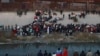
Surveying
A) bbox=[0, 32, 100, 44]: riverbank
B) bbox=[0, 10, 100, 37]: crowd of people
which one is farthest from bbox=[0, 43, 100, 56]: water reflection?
bbox=[0, 10, 100, 37]: crowd of people

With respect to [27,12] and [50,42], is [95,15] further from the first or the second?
[50,42]

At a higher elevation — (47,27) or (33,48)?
(47,27)

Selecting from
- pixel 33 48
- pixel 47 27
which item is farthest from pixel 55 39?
pixel 47 27

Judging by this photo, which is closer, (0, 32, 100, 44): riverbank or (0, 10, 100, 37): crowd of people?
(0, 32, 100, 44): riverbank

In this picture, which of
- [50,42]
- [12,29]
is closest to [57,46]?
[50,42]

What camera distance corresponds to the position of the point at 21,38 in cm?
2780

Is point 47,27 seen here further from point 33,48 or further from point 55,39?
point 33,48

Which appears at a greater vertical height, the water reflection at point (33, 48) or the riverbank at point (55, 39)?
the riverbank at point (55, 39)

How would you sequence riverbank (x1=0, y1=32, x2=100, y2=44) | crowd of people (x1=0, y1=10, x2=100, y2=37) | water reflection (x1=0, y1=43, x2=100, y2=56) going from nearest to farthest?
1. water reflection (x1=0, y1=43, x2=100, y2=56)
2. riverbank (x1=0, y1=32, x2=100, y2=44)
3. crowd of people (x1=0, y1=10, x2=100, y2=37)

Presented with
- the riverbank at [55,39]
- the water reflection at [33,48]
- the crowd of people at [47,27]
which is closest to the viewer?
the water reflection at [33,48]

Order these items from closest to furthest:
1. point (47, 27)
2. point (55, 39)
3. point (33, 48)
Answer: point (33, 48), point (55, 39), point (47, 27)

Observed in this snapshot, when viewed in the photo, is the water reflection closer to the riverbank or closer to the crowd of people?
the riverbank

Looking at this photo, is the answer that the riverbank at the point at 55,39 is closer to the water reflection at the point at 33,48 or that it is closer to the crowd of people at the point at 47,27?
the water reflection at the point at 33,48

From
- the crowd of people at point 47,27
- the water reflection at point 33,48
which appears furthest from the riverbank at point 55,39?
the crowd of people at point 47,27
